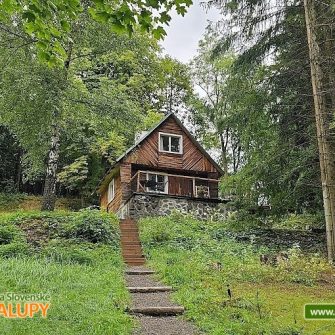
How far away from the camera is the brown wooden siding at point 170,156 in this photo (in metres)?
20.8

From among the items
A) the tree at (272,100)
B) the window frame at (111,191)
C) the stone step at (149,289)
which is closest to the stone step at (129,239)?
the tree at (272,100)

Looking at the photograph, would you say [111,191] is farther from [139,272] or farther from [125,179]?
[139,272]

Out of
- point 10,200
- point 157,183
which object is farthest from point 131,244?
point 10,200

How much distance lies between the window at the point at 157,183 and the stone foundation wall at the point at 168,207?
5.46 ft

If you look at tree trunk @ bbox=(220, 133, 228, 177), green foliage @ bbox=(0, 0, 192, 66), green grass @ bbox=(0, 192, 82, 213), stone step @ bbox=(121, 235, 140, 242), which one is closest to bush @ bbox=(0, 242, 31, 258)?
stone step @ bbox=(121, 235, 140, 242)

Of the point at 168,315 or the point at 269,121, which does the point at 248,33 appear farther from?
the point at 168,315

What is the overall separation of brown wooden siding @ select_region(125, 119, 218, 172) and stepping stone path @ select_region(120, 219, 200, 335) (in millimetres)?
10984

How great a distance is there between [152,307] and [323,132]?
239 inches

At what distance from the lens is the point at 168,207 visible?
703 inches

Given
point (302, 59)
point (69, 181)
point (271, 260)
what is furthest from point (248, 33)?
point (69, 181)

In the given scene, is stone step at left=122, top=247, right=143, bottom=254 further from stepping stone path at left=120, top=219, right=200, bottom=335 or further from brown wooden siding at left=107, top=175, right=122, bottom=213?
brown wooden siding at left=107, top=175, right=122, bottom=213

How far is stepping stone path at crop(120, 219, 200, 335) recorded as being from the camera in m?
4.87

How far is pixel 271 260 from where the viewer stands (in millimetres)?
9531

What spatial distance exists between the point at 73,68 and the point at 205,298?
11.4 m
